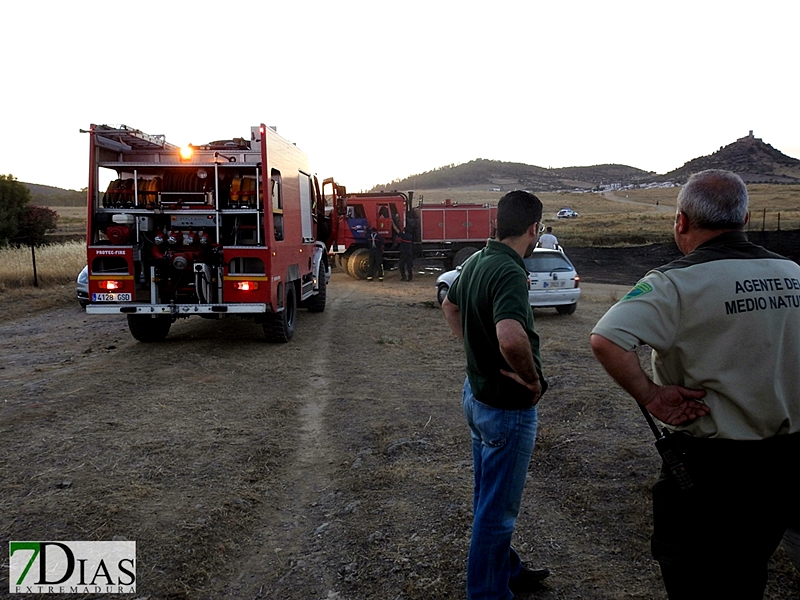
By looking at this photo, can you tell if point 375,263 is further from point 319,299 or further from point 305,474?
point 305,474

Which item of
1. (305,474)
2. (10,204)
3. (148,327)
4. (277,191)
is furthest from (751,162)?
(305,474)

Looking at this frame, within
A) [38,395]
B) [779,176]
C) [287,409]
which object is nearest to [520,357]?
[287,409]

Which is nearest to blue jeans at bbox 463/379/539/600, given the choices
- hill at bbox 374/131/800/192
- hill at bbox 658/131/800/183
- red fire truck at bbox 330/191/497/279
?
red fire truck at bbox 330/191/497/279

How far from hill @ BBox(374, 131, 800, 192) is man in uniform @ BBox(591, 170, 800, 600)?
10593cm

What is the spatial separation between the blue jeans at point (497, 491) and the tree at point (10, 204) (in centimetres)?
2903

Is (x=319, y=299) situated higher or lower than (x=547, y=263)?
lower

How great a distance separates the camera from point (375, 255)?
22609mm

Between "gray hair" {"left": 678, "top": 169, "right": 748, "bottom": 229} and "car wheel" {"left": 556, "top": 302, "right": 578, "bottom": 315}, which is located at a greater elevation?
"gray hair" {"left": 678, "top": 169, "right": 748, "bottom": 229}

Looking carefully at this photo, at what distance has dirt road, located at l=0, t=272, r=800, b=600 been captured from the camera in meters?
3.60

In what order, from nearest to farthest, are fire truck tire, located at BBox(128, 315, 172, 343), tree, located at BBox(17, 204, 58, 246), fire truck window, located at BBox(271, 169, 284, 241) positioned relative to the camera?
1. fire truck window, located at BBox(271, 169, 284, 241)
2. fire truck tire, located at BBox(128, 315, 172, 343)
3. tree, located at BBox(17, 204, 58, 246)

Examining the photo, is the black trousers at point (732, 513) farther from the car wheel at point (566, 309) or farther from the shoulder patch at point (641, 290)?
the car wheel at point (566, 309)

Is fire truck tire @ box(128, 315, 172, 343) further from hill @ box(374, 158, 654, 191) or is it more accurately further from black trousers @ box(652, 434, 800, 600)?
hill @ box(374, 158, 654, 191)

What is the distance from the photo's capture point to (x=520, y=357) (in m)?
2.80

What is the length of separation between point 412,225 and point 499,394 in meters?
20.1
